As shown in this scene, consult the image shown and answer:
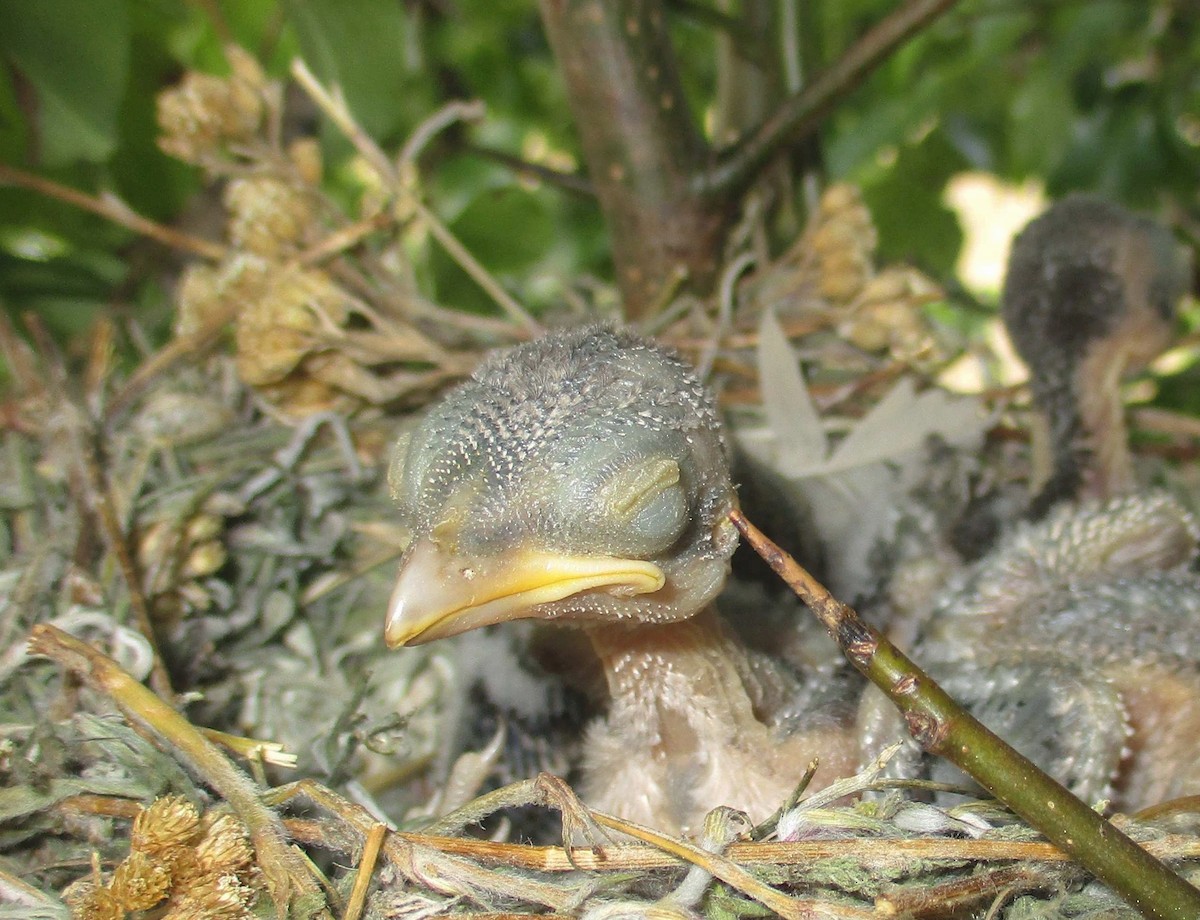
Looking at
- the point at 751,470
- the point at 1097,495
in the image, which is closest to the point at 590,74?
the point at 751,470

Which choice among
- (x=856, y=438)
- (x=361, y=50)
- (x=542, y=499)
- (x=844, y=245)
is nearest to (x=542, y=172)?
(x=361, y=50)

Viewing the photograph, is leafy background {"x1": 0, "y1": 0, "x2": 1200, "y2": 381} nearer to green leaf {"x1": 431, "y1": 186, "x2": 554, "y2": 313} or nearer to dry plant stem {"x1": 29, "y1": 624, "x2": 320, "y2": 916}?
green leaf {"x1": 431, "y1": 186, "x2": 554, "y2": 313}

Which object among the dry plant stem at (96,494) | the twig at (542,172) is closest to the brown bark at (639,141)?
the twig at (542,172)

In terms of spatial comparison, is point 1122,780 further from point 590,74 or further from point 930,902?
point 590,74

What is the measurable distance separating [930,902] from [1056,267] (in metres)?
0.67

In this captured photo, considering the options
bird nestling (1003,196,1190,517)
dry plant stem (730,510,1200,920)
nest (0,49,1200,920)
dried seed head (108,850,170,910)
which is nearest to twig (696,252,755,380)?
nest (0,49,1200,920)

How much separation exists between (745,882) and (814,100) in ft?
2.35

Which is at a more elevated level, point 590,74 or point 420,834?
point 590,74

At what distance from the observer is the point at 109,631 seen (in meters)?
0.69

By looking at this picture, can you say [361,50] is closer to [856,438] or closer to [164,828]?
[856,438]

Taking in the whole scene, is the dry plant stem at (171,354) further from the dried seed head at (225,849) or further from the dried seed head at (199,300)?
the dried seed head at (225,849)

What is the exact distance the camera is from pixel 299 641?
82 cm

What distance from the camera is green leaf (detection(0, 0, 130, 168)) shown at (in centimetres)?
76

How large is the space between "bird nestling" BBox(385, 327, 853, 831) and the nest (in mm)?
102
